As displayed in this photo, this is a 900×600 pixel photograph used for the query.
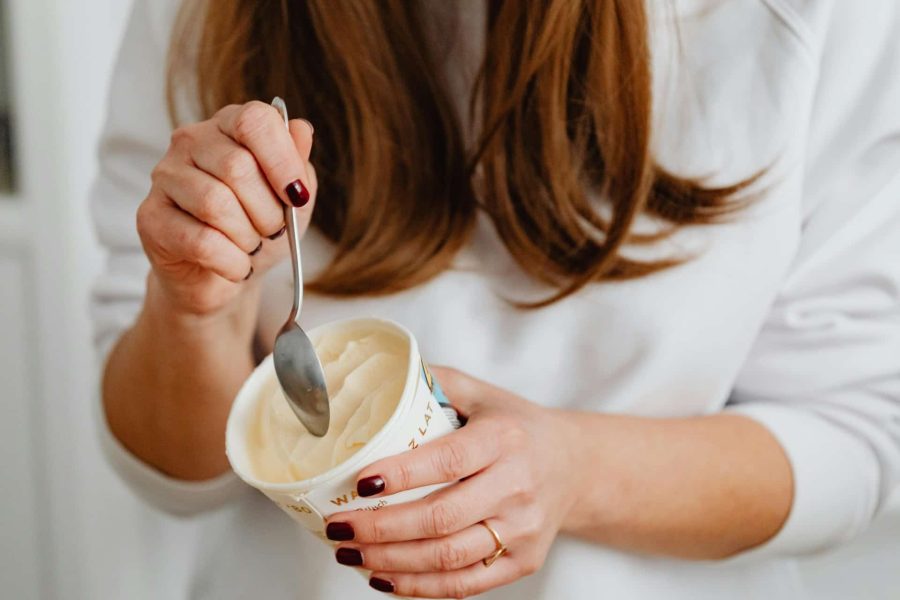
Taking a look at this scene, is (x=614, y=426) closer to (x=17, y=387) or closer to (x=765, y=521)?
(x=765, y=521)

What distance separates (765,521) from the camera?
0.64 metres

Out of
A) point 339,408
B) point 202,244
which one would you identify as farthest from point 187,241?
point 339,408

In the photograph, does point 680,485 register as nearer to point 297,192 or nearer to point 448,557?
point 448,557

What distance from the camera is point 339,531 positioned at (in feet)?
1.41

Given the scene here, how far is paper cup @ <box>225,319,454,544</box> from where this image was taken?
1.34 ft

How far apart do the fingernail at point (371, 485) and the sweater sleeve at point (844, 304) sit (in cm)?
35

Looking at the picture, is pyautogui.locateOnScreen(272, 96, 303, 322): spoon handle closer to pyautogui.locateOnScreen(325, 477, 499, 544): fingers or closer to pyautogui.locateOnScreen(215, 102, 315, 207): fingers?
pyautogui.locateOnScreen(215, 102, 315, 207): fingers

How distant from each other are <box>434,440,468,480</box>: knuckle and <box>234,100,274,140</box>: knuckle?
0.60ft

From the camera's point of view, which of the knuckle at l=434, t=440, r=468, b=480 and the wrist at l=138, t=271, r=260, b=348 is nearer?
the knuckle at l=434, t=440, r=468, b=480

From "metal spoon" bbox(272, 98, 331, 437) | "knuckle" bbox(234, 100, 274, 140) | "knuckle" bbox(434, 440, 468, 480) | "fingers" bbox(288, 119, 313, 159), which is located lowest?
"knuckle" bbox(434, 440, 468, 480)

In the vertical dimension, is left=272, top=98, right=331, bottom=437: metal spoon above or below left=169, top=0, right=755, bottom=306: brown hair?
below

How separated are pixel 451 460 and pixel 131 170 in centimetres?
43

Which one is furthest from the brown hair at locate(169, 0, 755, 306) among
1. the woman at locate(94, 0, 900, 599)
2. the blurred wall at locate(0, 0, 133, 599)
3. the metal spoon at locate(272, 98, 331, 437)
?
the blurred wall at locate(0, 0, 133, 599)

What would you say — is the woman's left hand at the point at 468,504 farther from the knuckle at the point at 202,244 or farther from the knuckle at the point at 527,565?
the knuckle at the point at 202,244
